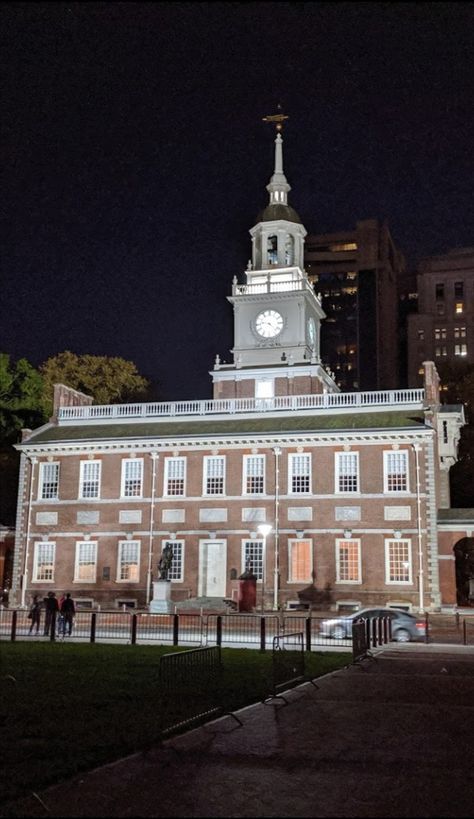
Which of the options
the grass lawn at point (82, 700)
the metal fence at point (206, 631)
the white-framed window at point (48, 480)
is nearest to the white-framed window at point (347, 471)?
the metal fence at point (206, 631)

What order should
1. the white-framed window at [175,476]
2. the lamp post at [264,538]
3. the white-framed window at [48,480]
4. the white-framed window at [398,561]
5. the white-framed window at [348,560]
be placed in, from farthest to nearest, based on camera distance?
the white-framed window at [48,480]
the white-framed window at [175,476]
the white-framed window at [348,560]
the lamp post at [264,538]
the white-framed window at [398,561]

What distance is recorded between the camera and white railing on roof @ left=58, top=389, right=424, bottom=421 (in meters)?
47.4

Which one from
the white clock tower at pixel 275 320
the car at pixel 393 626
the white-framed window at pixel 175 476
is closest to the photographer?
the car at pixel 393 626

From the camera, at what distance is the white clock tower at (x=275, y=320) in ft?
185

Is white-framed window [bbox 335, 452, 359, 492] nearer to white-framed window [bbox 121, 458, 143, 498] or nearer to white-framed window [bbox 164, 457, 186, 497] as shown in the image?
white-framed window [bbox 164, 457, 186, 497]

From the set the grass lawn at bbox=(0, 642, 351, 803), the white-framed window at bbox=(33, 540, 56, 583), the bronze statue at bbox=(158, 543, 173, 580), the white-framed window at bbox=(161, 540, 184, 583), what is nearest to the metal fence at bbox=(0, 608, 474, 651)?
the grass lawn at bbox=(0, 642, 351, 803)

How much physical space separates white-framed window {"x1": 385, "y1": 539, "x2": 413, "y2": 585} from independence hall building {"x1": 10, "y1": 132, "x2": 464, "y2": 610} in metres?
0.05

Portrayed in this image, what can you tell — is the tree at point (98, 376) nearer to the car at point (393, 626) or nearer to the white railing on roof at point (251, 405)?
the white railing on roof at point (251, 405)

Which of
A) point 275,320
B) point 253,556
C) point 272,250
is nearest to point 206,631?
point 253,556

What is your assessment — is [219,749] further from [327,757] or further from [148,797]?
[148,797]

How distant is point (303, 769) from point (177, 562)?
3643 centimetres

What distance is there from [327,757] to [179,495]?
120ft

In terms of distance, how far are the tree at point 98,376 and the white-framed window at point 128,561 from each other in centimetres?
2402

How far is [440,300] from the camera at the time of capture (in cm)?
13662
